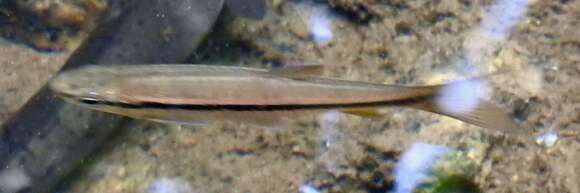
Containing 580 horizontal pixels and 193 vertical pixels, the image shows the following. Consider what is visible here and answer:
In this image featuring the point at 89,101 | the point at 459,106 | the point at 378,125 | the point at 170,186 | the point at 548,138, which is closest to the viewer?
the point at 459,106

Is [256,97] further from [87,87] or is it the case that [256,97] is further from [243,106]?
[87,87]

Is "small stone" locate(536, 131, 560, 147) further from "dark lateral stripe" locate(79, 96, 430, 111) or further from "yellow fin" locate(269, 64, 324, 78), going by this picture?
"yellow fin" locate(269, 64, 324, 78)

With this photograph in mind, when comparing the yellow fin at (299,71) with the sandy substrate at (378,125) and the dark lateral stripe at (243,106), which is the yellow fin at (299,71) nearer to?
the dark lateral stripe at (243,106)

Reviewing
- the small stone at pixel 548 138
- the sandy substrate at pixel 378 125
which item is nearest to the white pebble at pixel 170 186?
the sandy substrate at pixel 378 125

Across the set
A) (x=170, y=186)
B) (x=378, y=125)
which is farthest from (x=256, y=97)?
(x=170, y=186)

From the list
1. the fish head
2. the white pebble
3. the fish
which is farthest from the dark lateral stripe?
the white pebble

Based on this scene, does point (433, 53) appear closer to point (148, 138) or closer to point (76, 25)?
point (148, 138)

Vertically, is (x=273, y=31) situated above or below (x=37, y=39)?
above

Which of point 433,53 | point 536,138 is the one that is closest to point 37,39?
point 433,53
